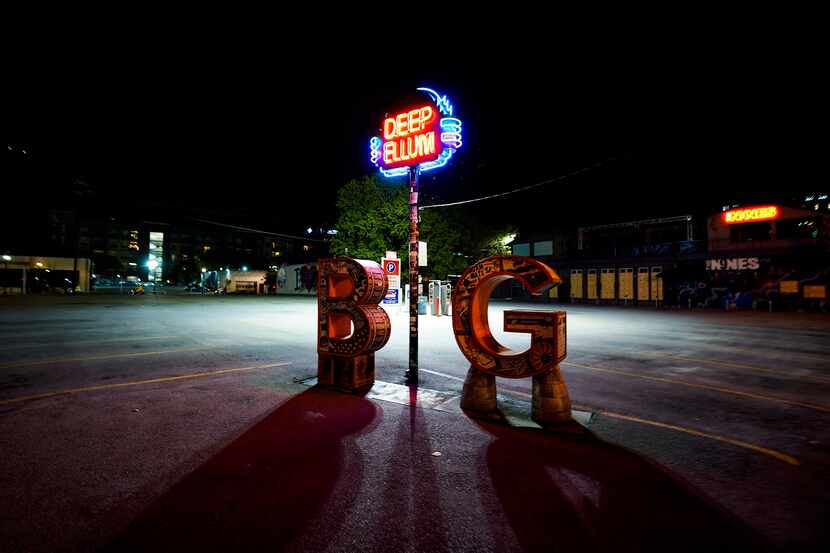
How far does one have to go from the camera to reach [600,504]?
3.31 meters

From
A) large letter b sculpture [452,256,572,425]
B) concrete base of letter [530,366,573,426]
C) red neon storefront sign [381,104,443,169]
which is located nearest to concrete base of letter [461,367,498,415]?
large letter b sculpture [452,256,572,425]

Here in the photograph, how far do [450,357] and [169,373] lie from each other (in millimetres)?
5420

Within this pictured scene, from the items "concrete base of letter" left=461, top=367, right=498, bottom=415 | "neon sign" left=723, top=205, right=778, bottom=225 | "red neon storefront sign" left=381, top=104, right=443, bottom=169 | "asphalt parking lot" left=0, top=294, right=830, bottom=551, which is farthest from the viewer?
"neon sign" left=723, top=205, right=778, bottom=225

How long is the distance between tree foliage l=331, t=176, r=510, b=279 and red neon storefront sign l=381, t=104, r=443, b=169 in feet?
62.2

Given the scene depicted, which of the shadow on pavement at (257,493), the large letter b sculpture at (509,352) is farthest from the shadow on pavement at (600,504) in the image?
the shadow on pavement at (257,493)

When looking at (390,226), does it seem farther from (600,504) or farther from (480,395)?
(600,504)

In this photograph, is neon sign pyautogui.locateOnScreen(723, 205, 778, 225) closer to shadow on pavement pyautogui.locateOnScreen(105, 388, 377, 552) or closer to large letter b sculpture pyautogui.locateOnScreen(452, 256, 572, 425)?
large letter b sculpture pyautogui.locateOnScreen(452, 256, 572, 425)

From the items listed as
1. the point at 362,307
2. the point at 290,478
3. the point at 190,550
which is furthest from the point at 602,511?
the point at 362,307

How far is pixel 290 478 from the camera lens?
146 inches

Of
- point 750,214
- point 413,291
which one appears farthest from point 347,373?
point 750,214

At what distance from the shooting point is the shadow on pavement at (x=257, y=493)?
2.84 m

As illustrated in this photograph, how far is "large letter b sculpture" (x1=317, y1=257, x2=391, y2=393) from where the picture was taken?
6461 mm

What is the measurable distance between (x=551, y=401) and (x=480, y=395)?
2.89ft

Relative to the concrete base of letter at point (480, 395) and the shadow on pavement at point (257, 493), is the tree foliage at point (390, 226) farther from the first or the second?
the shadow on pavement at point (257, 493)
